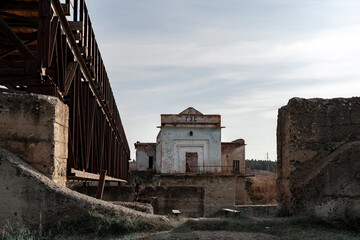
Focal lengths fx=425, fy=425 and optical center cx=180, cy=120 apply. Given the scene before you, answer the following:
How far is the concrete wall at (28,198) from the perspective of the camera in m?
4.96

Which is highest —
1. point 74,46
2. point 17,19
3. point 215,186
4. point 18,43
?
point 17,19

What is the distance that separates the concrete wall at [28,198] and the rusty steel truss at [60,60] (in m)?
2.01

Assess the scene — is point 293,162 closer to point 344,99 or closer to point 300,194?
point 300,194

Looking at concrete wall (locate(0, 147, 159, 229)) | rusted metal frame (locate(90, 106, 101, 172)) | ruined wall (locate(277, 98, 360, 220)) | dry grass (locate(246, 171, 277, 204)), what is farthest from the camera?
dry grass (locate(246, 171, 277, 204))

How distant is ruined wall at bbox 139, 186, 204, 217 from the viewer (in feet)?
56.3

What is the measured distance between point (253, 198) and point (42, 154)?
33.6 metres

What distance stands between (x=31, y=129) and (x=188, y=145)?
29716mm

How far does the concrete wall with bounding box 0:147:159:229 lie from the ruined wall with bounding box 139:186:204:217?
12113mm

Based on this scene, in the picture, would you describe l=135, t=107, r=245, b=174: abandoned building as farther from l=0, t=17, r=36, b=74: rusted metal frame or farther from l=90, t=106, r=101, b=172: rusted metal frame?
l=0, t=17, r=36, b=74: rusted metal frame

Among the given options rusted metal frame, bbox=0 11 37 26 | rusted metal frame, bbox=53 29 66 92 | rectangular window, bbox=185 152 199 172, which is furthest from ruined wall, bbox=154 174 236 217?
rusted metal frame, bbox=53 29 66 92

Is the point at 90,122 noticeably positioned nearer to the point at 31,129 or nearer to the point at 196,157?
the point at 31,129

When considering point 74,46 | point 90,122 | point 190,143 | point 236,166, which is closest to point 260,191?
point 236,166

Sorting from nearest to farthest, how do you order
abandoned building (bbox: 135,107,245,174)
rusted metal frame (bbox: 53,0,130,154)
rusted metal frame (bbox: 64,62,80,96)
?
1. rusted metal frame (bbox: 53,0,130,154)
2. rusted metal frame (bbox: 64,62,80,96)
3. abandoned building (bbox: 135,107,245,174)

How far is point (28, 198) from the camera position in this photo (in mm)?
4984
